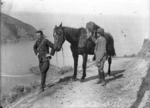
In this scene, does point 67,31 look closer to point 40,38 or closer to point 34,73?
point 40,38

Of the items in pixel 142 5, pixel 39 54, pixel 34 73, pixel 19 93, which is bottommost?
pixel 34 73

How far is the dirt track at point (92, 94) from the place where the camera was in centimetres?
920

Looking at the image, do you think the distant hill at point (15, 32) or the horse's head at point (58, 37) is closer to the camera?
the horse's head at point (58, 37)

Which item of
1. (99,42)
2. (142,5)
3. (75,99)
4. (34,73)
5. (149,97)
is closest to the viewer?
(149,97)

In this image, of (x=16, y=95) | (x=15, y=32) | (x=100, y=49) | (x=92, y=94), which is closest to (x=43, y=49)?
(x=100, y=49)

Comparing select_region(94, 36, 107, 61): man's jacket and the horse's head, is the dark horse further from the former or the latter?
select_region(94, 36, 107, 61): man's jacket

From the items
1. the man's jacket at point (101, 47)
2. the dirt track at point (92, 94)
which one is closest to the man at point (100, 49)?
the man's jacket at point (101, 47)

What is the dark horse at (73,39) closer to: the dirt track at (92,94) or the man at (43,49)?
the man at (43,49)

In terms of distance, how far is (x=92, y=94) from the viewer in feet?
33.1

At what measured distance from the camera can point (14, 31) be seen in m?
73.9

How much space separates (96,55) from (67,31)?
1.50 metres

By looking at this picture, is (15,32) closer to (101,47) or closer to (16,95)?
(16,95)

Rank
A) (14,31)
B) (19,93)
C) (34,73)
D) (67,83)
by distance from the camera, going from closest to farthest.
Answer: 1. (67,83)
2. (19,93)
3. (34,73)
4. (14,31)

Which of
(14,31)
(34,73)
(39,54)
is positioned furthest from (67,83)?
(14,31)
